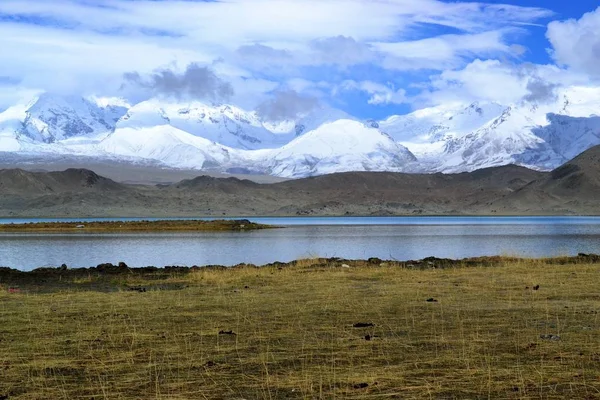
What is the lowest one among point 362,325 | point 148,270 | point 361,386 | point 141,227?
point 361,386

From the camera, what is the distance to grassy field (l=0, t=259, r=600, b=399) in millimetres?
11469

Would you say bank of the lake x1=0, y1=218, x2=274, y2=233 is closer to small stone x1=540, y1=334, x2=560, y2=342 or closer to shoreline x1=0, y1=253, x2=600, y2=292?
shoreline x1=0, y1=253, x2=600, y2=292

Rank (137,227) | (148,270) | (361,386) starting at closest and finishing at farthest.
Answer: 1. (361,386)
2. (148,270)
3. (137,227)

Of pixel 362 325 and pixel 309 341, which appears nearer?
pixel 309 341

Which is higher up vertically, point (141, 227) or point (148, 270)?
point (141, 227)

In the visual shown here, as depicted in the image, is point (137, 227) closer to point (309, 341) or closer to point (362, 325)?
point (362, 325)

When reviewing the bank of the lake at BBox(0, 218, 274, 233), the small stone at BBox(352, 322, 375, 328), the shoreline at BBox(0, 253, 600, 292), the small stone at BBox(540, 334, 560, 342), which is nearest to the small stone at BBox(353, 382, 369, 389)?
the small stone at BBox(540, 334, 560, 342)

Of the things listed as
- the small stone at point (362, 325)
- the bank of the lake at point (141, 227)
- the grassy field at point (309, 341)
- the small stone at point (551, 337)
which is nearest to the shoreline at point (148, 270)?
the grassy field at point (309, 341)

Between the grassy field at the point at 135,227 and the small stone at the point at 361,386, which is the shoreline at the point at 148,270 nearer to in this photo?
the small stone at the point at 361,386

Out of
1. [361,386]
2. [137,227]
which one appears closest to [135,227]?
[137,227]

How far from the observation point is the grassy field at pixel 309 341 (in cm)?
1147

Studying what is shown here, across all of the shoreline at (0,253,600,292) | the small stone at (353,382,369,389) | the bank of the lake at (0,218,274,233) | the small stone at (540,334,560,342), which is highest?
the bank of the lake at (0,218,274,233)

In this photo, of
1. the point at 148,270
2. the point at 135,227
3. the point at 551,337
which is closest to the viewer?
the point at 551,337

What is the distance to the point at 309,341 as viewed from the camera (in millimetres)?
14930
